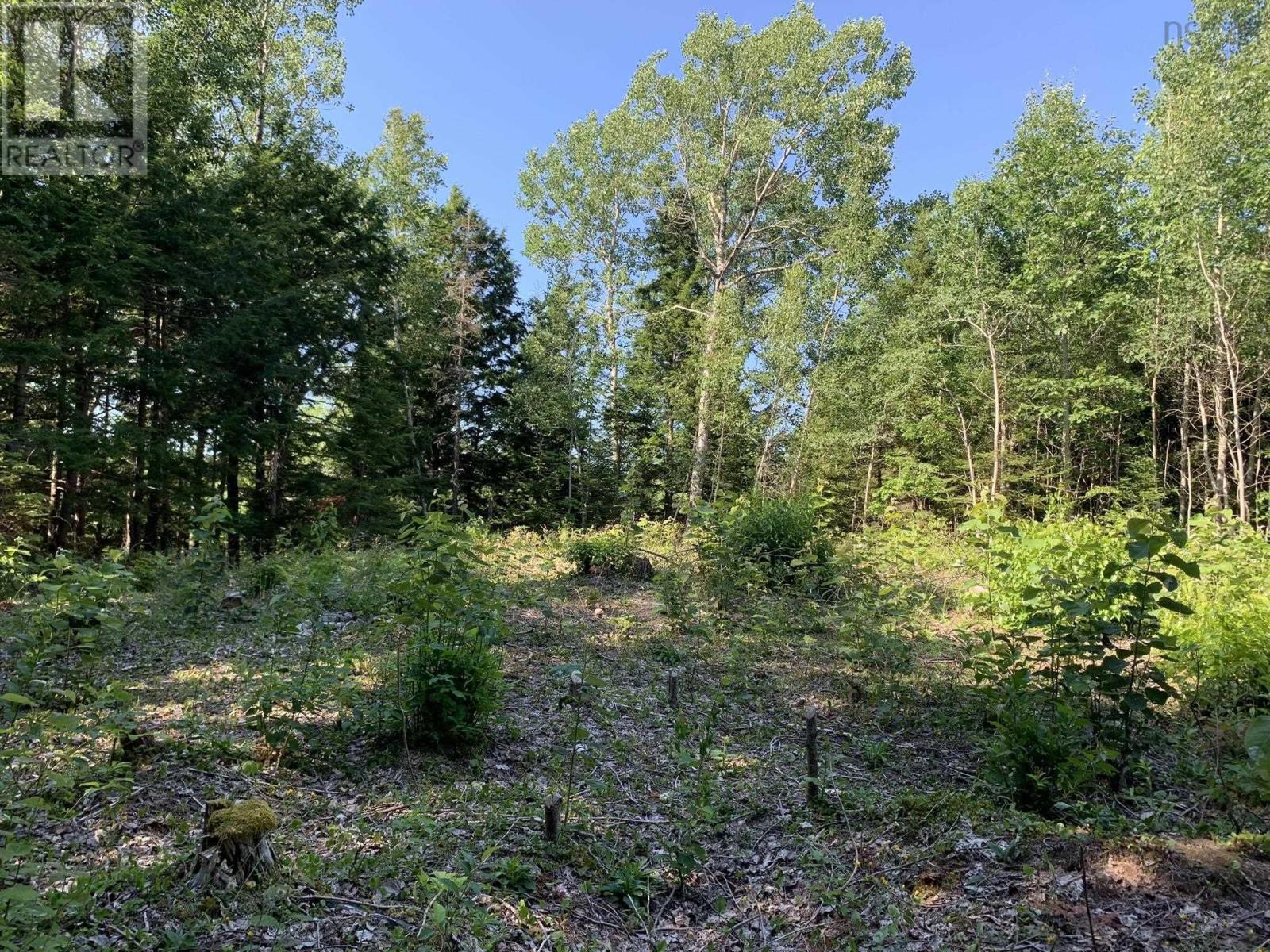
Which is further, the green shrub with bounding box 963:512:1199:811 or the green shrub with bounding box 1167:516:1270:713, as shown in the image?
the green shrub with bounding box 1167:516:1270:713

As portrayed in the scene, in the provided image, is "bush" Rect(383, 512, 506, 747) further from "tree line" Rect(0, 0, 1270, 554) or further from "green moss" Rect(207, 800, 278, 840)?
"tree line" Rect(0, 0, 1270, 554)

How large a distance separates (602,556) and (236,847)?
723 centimetres

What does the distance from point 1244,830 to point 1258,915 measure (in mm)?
638

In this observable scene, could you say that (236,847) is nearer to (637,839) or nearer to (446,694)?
(446,694)

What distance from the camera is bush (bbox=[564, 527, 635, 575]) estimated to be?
32.0ft

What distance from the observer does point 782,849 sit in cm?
326

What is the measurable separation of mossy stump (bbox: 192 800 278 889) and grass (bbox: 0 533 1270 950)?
91mm

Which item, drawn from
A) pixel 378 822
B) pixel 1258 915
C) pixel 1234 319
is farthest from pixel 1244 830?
pixel 1234 319

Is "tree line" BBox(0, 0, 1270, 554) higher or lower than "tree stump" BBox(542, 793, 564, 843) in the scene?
higher

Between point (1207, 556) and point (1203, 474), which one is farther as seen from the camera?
point (1203, 474)

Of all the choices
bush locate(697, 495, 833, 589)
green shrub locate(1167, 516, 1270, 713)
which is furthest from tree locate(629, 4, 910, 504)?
green shrub locate(1167, 516, 1270, 713)

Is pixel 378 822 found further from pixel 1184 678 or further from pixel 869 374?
pixel 869 374

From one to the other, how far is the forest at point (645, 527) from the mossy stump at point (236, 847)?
2cm

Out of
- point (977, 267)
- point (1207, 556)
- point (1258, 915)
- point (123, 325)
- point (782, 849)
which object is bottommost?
point (782, 849)
